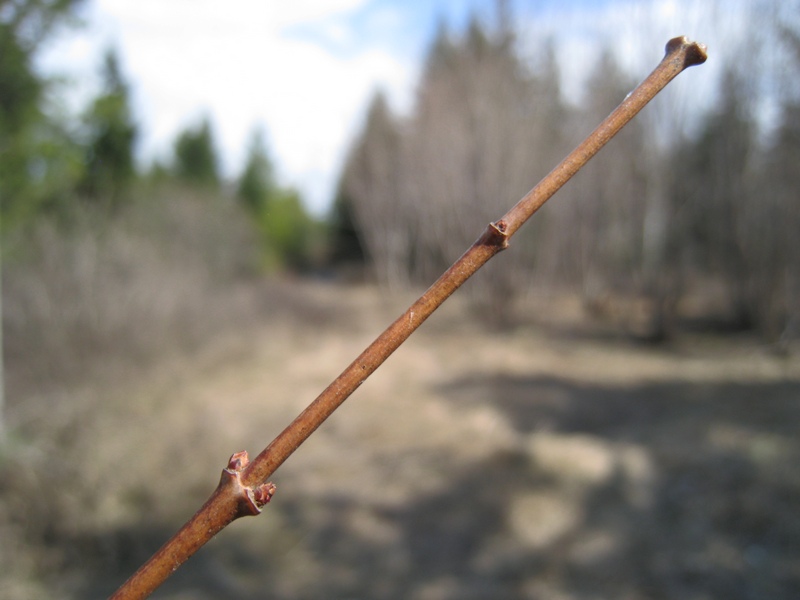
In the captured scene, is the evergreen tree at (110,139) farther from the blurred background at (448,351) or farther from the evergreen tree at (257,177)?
the evergreen tree at (257,177)

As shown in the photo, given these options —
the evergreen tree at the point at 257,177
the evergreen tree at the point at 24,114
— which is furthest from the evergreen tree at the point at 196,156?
the evergreen tree at the point at 24,114

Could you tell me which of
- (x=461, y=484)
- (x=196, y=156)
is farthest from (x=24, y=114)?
(x=196, y=156)

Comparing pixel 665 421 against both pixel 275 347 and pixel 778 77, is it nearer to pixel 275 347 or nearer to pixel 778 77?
pixel 778 77

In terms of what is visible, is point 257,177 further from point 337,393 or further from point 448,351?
point 337,393

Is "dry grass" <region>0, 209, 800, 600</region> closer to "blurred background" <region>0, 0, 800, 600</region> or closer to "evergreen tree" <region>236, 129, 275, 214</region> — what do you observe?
"blurred background" <region>0, 0, 800, 600</region>

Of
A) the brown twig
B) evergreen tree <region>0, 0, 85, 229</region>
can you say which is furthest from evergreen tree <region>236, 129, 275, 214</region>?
the brown twig

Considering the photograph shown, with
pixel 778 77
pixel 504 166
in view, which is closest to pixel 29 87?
pixel 504 166

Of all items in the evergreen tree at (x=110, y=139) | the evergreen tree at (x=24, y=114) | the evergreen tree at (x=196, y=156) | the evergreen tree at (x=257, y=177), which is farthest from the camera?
the evergreen tree at (x=257, y=177)
